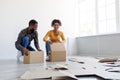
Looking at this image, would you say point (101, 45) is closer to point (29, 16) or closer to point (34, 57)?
point (29, 16)

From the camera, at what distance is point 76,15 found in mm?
7070

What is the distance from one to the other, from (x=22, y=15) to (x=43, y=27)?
0.70 meters

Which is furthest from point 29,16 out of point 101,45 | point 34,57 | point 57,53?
point 34,57

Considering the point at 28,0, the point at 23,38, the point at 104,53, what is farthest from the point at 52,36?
the point at 28,0

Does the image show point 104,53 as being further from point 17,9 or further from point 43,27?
point 17,9

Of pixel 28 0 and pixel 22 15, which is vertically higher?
pixel 28 0

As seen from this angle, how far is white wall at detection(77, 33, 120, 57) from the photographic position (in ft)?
17.1

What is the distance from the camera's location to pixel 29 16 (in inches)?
246

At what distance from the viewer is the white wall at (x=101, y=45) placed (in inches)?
205

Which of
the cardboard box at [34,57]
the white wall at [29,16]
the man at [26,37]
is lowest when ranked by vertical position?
the cardboard box at [34,57]

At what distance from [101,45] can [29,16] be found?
2.13 meters

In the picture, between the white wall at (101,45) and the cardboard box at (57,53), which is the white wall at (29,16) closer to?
the white wall at (101,45)

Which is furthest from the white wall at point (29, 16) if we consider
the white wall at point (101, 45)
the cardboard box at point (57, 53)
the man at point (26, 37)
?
the cardboard box at point (57, 53)

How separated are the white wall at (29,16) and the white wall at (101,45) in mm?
472
